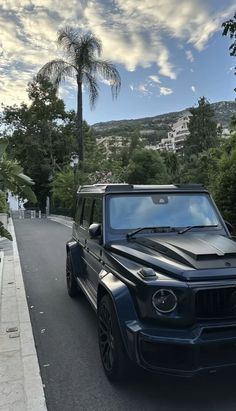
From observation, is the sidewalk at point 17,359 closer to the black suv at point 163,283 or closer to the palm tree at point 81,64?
the black suv at point 163,283

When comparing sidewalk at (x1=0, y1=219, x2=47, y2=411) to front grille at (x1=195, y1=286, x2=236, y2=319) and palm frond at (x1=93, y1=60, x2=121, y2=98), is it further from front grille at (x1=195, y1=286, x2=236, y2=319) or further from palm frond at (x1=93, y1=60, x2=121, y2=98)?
palm frond at (x1=93, y1=60, x2=121, y2=98)

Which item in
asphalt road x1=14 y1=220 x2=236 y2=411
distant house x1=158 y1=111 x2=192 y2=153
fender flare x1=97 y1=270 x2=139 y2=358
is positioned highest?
distant house x1=158 y1=111 x2=192 y2=153

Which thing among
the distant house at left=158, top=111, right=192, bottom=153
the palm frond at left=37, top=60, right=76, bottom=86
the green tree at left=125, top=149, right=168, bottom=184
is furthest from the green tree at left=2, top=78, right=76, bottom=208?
the distant house at left=158, top=111, right=192, bottom=153

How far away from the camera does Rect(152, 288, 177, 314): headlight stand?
3.42 metres

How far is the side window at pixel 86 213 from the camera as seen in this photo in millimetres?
6066

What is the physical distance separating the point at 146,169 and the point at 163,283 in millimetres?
34852

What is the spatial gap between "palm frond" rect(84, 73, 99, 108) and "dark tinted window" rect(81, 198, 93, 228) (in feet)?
76.2

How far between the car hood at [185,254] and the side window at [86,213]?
4.85 feet

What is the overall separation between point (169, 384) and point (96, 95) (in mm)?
26784

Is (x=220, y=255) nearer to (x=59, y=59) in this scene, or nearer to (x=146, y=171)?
(x=59, y=59)

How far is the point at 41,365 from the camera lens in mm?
4551

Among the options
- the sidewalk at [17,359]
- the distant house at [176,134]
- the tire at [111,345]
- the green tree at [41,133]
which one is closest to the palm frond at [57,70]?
the green tree at [41,133]

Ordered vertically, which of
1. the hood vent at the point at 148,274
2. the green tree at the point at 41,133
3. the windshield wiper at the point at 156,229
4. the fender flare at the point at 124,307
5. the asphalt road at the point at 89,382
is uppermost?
the green tree at the point at 41,133

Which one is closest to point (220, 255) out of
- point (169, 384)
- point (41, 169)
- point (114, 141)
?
point (169, 384)
